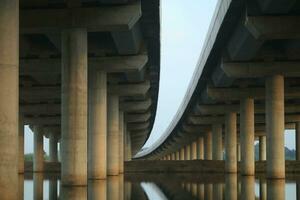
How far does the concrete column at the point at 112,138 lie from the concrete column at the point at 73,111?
18.2 m

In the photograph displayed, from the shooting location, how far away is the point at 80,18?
2806cm

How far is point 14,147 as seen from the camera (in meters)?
17.4

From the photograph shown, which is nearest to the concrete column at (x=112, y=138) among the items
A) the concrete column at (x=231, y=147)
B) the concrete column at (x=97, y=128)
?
the concrete column at (x=97, y=128)

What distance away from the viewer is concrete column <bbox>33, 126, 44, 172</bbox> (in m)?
64.8

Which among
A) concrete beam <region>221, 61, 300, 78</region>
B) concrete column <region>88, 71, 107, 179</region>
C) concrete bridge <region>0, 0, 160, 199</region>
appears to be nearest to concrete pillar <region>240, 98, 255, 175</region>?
concrete bridge <region>0, 0, 160, 199</region>

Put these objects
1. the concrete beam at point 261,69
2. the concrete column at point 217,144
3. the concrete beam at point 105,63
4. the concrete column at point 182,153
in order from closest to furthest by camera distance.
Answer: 1. the concrete beam at point 105,63
2. the concrete beam at point 261,69
3. the concrete column at point 217,144
4. the concrete column at point 182,153

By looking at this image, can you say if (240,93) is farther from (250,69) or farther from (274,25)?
(274,25)

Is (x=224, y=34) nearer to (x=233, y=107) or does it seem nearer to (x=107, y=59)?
(x=107, y=59)

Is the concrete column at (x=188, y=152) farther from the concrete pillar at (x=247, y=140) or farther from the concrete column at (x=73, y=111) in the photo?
the concrete column at (x=73, y=111)

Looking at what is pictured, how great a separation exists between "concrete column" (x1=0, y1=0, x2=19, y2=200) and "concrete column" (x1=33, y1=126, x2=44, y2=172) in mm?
47472

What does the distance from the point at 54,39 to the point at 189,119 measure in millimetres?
46454

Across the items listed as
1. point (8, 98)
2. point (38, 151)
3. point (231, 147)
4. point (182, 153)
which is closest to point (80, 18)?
point (8, 98)

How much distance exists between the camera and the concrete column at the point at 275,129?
37.9 meters

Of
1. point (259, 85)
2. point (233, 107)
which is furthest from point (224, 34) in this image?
point (233, 107)
